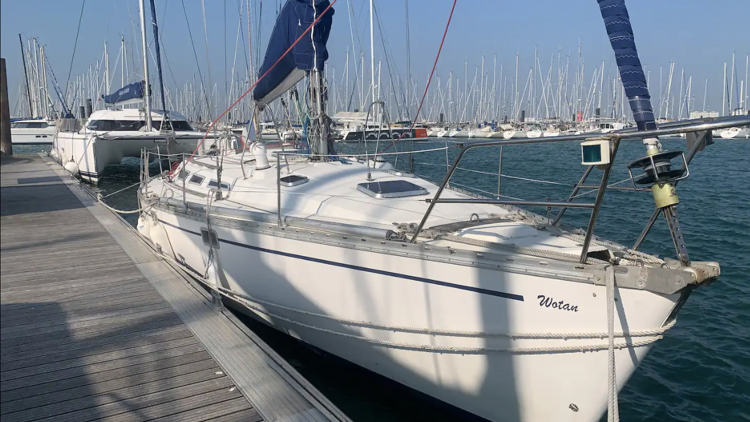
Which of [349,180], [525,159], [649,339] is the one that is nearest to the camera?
[649,339]

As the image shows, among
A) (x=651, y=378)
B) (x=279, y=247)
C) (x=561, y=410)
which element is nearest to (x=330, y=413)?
(x=561, y=410)

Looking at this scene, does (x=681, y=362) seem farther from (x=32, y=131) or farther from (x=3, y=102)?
(x=32, y=131)

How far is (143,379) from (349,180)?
402 centimetres

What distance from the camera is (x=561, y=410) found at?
4758 millimetres

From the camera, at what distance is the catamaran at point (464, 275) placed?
13.6 ft

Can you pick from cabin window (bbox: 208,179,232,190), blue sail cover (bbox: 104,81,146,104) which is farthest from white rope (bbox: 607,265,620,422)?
blue sail cover (bbox: 104,81,146,104)

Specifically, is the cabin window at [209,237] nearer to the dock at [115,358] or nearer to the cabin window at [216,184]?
the cabin window at [216,184]

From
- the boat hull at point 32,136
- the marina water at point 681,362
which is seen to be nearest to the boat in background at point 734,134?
the marina water at point 681,362

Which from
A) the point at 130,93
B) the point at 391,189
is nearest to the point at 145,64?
the point at 130,93

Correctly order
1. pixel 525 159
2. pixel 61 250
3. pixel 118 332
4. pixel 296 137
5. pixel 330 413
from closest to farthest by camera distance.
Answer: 1. pixel 61 250
2. pixel 330 413
3. pixel 118 332
4. pixel 296 137
5. pixel 525 159

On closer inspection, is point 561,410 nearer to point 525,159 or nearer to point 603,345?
point 603,345

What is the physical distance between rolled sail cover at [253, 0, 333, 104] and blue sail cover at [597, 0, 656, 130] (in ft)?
15.5

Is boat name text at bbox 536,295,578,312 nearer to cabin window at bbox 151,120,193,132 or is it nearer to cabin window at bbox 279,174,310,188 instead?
cabin window at bbox 279,174,310,188

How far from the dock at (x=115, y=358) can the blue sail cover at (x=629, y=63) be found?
10.7 feet
